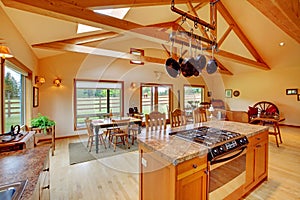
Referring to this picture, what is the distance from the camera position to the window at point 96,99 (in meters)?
5.56

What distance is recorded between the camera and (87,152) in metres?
3.88

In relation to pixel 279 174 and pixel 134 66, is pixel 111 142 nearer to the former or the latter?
pixel 134 66

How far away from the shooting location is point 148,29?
3354 mm

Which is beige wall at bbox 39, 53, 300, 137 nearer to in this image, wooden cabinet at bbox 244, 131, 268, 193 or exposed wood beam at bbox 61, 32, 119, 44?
exposed wood beam at bbox 61, 32, 119, 44

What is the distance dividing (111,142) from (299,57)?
7849 millimetres

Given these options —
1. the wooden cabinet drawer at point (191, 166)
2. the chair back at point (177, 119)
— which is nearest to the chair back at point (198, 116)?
the chair back at point (177, 119)

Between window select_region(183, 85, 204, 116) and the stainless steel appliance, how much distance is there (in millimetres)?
6248

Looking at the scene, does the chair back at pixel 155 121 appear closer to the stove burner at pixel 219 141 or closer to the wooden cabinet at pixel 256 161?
the stove burner at pixel 219 141

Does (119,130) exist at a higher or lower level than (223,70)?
lower

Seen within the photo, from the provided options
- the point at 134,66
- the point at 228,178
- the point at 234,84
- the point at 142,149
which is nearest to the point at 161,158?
the point at 142,149

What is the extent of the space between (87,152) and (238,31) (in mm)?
6516

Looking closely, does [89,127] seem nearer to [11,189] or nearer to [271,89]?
[11,189]

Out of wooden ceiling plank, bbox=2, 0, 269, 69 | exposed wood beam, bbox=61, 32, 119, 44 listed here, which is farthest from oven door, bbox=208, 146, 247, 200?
exposed wood beam, bbox=61, 32, 119, 44

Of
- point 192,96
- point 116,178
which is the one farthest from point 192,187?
point 192,96
